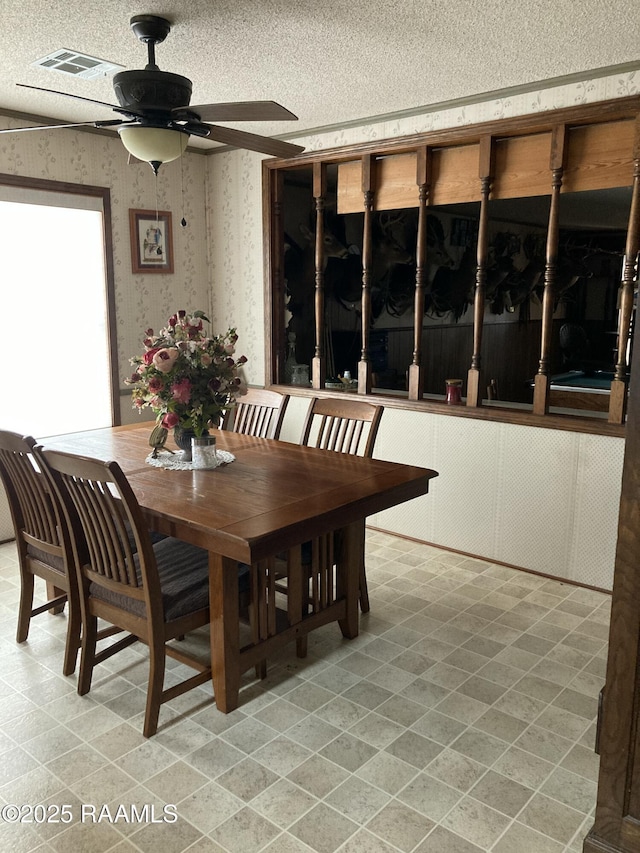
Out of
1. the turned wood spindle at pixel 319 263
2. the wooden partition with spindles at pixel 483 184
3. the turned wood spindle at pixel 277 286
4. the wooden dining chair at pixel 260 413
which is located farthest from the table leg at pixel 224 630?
the turned wood spindle at pixel 277 286

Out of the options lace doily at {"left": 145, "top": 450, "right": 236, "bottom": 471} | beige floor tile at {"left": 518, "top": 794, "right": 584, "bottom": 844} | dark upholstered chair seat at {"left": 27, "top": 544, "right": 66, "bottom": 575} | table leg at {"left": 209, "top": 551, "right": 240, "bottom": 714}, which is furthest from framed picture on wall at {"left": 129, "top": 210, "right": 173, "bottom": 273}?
beige floor tile at {"left": 518, "top": 794, "right": 584, "bottom": 844}

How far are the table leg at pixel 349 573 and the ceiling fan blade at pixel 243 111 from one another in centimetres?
159

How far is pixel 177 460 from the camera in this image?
9.82ft

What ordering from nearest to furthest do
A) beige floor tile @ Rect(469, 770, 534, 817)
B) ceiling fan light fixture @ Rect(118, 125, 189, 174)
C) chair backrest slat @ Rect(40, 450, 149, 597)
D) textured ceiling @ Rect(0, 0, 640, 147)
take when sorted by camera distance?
beige floor tile @ Rect(469, 770, 534, 817) < chair backrest slat @ Rect(40, 450, 149, 597) < ceiling fan light fixture @ Rect(118, 125, 189, 174) < textured ceiling @ Rect(0, 0, 640, 147)

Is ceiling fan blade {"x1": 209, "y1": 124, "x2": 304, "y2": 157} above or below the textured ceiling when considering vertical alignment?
below

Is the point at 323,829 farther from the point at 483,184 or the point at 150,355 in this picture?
the point at 483,184

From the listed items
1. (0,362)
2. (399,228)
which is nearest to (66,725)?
(0,362)

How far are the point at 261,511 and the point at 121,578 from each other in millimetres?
532

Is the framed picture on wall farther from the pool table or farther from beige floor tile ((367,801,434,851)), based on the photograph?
beige floor tile ((367,801,434,851))

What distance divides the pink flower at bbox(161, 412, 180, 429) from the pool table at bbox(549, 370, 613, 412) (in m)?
2.36

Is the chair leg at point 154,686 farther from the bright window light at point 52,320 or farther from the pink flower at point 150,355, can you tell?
the bright window light at point 52,320

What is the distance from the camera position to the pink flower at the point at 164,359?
2680mm

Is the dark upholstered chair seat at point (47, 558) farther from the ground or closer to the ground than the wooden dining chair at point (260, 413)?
closer to the ground

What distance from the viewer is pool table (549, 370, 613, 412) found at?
4.50 metres
